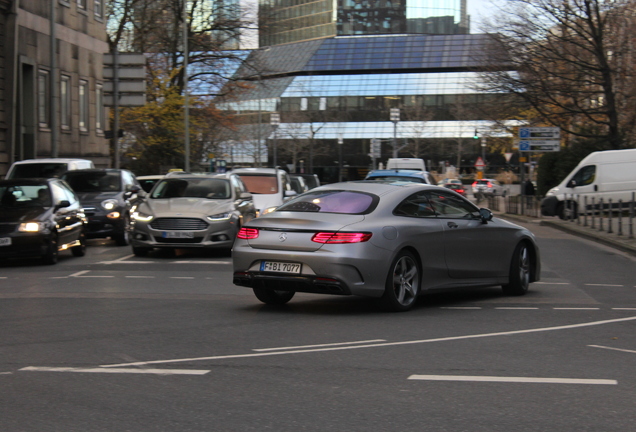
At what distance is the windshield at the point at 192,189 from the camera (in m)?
19.3

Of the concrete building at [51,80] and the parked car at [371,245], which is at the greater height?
the concrete building at [51,80]


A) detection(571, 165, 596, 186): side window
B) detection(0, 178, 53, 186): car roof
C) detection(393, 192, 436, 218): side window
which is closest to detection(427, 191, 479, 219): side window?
detection(393, 192, 436, 218): side window

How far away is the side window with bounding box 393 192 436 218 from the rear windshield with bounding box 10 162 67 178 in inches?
561

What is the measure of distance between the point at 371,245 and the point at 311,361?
264 centimetres

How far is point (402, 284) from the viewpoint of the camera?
10.2 meters

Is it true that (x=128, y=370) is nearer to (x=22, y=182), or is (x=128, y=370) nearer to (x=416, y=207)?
(x=416, y=207)

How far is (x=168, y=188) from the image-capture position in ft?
63.9

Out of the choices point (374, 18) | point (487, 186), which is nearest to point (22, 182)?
point (487, 186)

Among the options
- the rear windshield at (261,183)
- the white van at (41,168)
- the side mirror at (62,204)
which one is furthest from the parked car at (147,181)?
the side mirror at (62,204)

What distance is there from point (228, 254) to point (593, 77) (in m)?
26.7

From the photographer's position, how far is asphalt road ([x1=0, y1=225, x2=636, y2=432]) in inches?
218

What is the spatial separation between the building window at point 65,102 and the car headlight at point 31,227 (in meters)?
22.5

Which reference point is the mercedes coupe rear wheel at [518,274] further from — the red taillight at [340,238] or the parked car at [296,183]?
the parked car at [296,183]

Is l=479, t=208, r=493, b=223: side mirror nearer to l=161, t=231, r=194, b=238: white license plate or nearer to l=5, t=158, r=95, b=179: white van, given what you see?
l=161, t=231, r=194, b=238: white license plate
